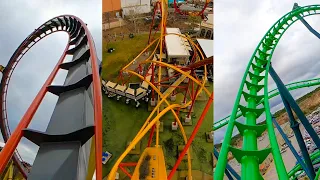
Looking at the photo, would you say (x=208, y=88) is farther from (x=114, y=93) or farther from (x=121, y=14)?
(x=121, y=14)

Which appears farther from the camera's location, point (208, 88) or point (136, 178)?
point (208, 88)

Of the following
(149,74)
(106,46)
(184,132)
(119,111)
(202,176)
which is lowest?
(202,176)

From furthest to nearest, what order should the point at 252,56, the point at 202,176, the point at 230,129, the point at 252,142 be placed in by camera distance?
the point at 252,56, the point at 202,176, the point at 230,129, the point at 252,142

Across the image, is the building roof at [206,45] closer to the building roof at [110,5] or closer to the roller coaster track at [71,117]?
the building roof at [110,5]

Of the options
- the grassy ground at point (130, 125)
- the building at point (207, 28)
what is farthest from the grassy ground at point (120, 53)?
the building at point (207, 28)

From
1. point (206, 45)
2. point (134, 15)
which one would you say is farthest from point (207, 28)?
point (134, 15)

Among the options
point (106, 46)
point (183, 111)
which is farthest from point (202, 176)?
point (106, 46)

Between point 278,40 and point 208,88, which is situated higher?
point 278,40

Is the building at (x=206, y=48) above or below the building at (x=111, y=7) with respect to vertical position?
below
